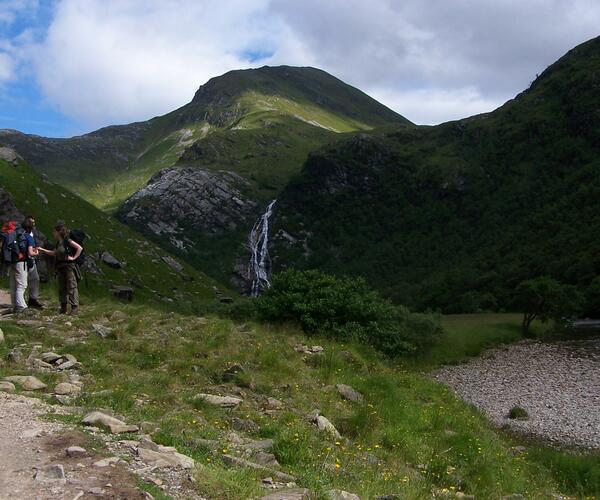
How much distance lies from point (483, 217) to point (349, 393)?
539ft

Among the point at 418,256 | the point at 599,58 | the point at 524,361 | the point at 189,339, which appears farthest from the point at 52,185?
the point at 599,58

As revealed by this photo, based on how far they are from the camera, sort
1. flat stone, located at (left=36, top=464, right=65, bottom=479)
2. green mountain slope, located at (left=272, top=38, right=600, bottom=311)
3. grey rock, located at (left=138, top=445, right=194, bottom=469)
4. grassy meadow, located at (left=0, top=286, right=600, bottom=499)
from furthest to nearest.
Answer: green mountain slope, located at (left=272, top=38, right=600, bottom=311) → grassy meadow, located at (left=0, top=286, right=600, bottom=499) → grey rock, located at (left=138, top=445, right=194, bottom=469) → flat stone, located at (left=36, top=464, right=65, bottom=479)

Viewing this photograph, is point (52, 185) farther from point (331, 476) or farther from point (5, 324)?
point (331, 476)

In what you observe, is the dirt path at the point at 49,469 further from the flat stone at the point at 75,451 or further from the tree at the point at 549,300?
the tree at the point at 549,300


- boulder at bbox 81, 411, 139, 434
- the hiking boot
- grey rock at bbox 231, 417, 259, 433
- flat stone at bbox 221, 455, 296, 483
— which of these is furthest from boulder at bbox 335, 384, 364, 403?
the hiking boot

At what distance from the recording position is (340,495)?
25.5 feet

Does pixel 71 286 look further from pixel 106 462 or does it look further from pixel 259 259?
pixel 259 259

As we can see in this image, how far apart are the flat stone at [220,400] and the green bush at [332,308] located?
1230 centimetres

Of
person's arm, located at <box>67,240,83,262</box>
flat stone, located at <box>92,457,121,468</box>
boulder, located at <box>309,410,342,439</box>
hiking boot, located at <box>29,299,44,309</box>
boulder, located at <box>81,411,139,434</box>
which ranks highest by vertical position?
person's arm, located at <box>67,240,83,262</box>

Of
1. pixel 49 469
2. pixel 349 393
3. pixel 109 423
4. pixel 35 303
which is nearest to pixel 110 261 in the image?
pixel 35 303

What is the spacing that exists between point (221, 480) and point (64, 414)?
3.64 metres

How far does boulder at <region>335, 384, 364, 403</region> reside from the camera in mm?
14977

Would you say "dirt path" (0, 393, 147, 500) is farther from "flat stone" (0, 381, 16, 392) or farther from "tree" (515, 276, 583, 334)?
"tree" (515, 276, 583, 334)

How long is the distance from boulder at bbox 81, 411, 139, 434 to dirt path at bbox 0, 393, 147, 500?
44 cm
